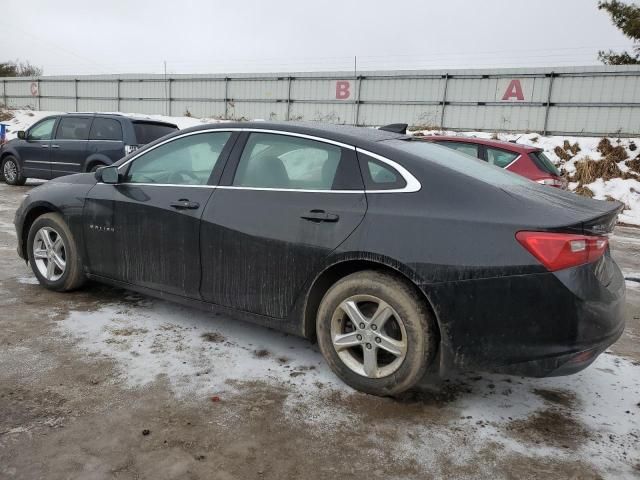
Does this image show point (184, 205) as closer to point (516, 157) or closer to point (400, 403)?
point (400, 403)

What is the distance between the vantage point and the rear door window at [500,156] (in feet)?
26.2

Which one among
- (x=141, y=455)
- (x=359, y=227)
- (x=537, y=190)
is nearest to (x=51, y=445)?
(x=141, y=455)

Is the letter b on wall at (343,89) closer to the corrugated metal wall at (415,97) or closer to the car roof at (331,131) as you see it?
the corrugated metal wall at (415,97)

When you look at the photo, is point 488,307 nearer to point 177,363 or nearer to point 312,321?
point 312,321

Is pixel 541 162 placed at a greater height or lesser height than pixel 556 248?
greater

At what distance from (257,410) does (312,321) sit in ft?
2.18

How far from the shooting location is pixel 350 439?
254cm

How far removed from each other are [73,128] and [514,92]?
13.7 metres

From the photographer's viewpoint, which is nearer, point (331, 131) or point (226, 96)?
point (331, 131)

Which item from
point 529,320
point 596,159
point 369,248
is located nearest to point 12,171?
point 369,248

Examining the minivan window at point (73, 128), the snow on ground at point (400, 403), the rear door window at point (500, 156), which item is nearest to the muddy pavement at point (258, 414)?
the snow on ground at point (400, 403)

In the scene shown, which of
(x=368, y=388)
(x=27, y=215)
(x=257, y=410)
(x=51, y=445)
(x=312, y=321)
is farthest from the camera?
(x=27, y=215)

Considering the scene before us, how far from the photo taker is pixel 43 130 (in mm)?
11484

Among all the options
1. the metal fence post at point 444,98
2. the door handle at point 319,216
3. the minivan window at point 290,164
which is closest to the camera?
the door handle at point 319,216
